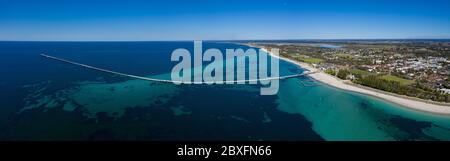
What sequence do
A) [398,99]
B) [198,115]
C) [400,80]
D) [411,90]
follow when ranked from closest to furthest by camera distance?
1. [198,115]
2. [398,99]
3. [411,90]
4. [400,80]

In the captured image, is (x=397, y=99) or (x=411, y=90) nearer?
(x=397, y=99)

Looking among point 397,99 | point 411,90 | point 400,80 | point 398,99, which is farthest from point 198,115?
point 400,80

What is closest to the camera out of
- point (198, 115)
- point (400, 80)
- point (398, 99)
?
point (198, 115)

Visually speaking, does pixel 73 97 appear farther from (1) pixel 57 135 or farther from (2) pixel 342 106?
(2) pixel 342 106

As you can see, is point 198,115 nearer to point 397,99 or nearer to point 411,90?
point 397,99

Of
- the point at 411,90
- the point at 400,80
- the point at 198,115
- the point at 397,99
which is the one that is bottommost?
the point at 198,115

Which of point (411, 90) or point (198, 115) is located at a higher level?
point (411, 90)

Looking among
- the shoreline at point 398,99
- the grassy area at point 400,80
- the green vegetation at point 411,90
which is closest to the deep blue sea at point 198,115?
the shoreline at point 398,99

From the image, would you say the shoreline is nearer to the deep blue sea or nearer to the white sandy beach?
the white sandy beach

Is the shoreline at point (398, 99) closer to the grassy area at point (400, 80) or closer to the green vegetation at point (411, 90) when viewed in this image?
the green vegetation at point (411, 90)
